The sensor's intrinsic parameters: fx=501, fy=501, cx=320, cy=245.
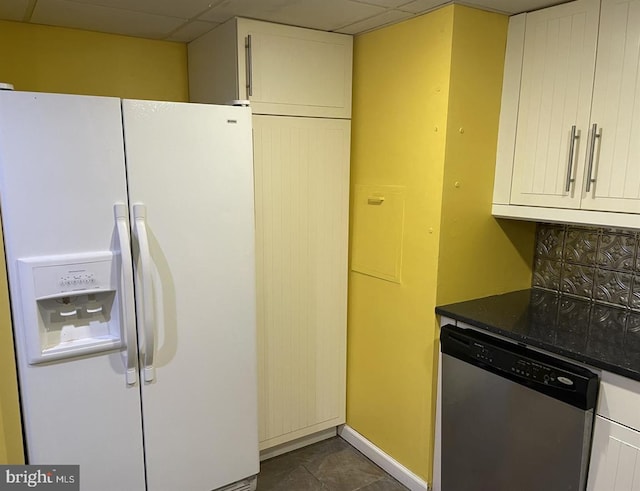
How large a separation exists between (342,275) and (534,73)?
4.14 feet

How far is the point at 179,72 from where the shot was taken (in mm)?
2627

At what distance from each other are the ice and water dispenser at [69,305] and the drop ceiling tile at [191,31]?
3.85ft

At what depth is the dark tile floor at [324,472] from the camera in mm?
2371

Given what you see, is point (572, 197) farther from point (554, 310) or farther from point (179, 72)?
point (179, 72)

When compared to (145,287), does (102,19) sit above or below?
above

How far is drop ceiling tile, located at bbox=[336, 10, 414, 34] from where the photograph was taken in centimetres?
206

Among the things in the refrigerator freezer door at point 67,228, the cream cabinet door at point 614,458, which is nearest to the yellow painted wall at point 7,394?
the refrigerator freezer door at point 67,228

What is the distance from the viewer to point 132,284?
171 cm

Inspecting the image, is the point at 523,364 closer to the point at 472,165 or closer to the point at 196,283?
the point at 472,165

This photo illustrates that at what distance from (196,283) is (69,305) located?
434mm

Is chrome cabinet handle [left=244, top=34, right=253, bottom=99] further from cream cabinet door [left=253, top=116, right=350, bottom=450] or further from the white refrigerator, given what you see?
the white refrigerator

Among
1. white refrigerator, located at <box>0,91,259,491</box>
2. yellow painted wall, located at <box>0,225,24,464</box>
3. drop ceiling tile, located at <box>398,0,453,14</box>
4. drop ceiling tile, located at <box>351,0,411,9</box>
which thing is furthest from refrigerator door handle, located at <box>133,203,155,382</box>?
drop ceiling tile, located at <box>398,0,453,14</box>

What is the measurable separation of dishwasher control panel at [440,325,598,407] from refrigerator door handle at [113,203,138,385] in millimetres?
1206

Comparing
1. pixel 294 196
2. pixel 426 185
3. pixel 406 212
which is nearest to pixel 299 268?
pixel 294 196
